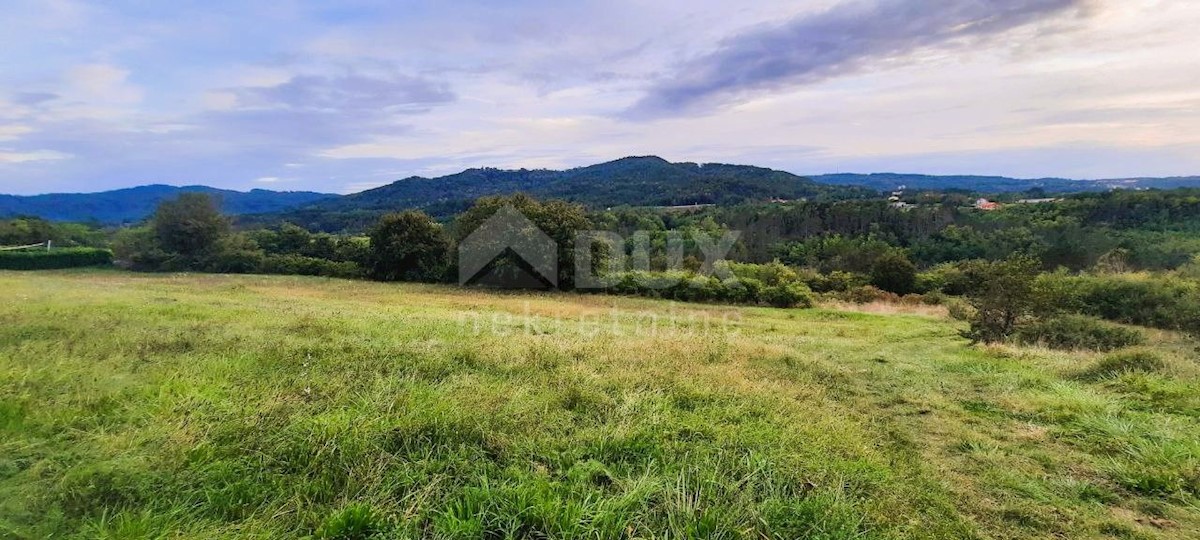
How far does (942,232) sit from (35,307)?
76748mm

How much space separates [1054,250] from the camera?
51031 millimetres

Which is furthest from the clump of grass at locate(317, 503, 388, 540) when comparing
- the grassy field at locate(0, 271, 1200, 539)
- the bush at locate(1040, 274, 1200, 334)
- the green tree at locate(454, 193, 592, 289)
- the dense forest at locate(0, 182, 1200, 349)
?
the green tree at locate(454, 193, 592, 289)

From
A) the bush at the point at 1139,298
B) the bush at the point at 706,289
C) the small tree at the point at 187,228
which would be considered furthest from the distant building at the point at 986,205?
the small tree at the point at 187,228

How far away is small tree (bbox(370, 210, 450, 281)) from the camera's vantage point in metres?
32.9

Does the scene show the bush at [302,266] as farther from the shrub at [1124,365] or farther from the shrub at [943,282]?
the shrub at [943,282]

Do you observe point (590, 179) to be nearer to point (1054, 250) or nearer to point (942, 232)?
point (942, 232)

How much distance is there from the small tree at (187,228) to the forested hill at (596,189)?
56514mm

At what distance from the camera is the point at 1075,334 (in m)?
15.1

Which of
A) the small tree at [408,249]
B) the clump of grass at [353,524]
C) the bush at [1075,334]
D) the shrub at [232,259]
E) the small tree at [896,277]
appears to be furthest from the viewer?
the shrub at [232,259]

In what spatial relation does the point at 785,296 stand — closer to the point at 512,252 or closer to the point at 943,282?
the point at 512,252

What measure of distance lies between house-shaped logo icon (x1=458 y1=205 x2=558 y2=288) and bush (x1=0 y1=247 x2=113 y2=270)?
30507mm

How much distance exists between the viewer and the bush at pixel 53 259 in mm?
36875

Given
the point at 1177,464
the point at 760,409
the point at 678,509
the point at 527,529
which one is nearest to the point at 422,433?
the point at 527,529

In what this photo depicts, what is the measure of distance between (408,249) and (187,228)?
19.5 meters
